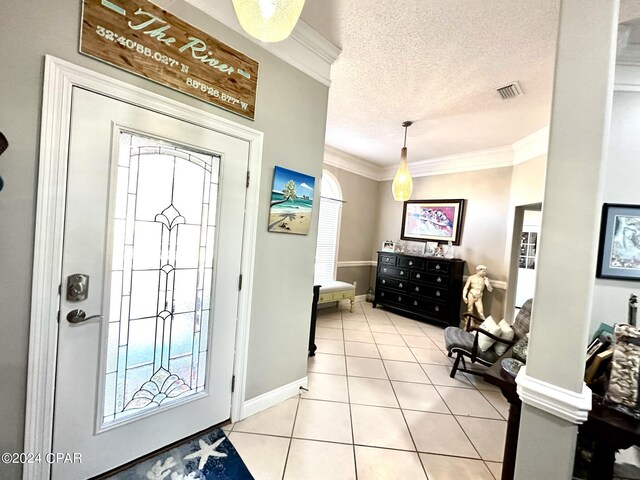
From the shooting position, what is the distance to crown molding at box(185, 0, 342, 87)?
1639 mm

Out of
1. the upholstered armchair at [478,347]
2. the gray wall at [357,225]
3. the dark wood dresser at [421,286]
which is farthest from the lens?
the gray wall at [357,225]

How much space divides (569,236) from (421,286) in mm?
3629

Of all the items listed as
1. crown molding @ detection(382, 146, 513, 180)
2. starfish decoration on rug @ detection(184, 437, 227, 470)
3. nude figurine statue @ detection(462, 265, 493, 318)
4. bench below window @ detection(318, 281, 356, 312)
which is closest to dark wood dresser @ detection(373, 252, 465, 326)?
nude figurine statue @ detection(462, 265, 493, 318)

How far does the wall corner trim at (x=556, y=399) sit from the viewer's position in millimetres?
1002

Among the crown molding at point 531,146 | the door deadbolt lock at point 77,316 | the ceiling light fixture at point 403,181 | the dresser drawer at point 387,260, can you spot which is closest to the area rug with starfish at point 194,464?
the door deadbolt lock at point 77,316

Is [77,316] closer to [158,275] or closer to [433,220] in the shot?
[158,275]

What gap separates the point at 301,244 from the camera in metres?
2.18

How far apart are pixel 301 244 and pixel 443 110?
236cm

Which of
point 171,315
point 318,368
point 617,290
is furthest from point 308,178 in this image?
point 617,290

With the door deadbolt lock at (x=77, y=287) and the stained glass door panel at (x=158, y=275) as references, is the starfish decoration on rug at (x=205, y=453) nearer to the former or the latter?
the stained glass door panel at (x=158, y=275)

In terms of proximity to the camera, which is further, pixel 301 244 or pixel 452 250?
pixel 452 250

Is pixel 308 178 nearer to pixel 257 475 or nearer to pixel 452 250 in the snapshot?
pixel 257 475

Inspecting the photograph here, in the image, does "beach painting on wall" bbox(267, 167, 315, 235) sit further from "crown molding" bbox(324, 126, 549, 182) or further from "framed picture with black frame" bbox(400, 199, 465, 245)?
"framed picture with black frame" bbox(400, 199, 465, 245)

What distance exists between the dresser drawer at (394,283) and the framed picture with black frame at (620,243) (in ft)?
9.86
